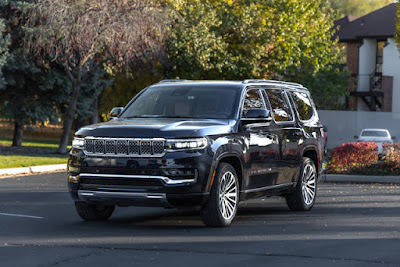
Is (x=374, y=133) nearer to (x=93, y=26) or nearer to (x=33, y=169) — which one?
(x=93, y=26)

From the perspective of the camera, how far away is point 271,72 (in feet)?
132

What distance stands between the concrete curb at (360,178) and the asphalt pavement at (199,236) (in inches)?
189

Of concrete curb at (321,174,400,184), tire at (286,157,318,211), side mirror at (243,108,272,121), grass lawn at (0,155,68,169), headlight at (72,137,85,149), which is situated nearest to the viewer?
headlight at (72,137,85,149)

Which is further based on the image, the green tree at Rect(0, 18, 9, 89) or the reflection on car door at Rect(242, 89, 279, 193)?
the green tree at Rect(0, 18, 9, 89)

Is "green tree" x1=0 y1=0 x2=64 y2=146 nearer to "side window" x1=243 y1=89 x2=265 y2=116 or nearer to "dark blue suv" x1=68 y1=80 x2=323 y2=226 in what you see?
"dark blue suv" x1=68 y1=80 x2=323 y2=226

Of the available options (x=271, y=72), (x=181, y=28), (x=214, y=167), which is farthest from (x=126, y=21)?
(x=214, y=167)

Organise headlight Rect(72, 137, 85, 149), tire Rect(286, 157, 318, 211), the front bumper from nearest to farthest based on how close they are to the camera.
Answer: the front bumper < headlight Rect(72, 137, 85, 149) < tire Rect(286, 157, 318, 211)

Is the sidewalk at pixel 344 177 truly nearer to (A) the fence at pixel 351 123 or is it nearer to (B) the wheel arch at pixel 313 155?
(B) the wheel arch at pixel 313 155

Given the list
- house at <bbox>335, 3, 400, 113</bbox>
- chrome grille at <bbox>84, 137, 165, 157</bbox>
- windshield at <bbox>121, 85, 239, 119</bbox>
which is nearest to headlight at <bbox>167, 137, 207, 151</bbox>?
chrome grille at <bbox>84, 137, 165, 157</bbox>

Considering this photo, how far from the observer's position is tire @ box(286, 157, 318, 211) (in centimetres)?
1287

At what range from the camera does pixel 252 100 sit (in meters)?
11.8

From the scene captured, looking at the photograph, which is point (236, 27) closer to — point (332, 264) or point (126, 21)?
point (126, 21)

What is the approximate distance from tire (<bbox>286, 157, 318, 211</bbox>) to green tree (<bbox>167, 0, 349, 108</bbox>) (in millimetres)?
19531

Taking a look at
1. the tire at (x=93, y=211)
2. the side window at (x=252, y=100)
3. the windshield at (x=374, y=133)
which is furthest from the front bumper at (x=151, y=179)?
the windshield at (x=374, y=133)
